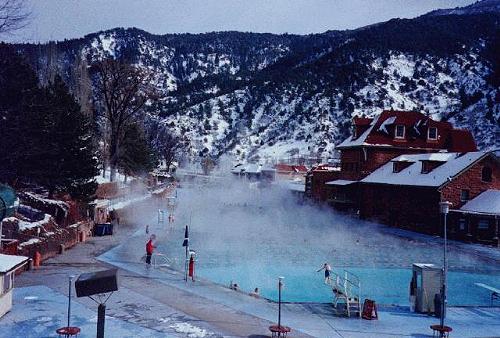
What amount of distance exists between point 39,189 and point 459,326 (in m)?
32.3

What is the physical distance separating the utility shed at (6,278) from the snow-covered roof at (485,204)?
3294 centimetres

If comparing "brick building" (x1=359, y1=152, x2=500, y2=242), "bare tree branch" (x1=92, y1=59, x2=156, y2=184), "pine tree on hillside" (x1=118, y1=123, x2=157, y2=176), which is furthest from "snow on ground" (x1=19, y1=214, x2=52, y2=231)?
"pine tree on hillside" (x1=118, y1=123, x2=157, y2=176)

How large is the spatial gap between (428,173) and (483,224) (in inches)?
278

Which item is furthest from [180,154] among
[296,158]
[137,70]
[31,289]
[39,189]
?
[31,289]

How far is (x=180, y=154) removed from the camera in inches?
6988

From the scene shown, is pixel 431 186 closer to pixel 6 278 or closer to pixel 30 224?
pixel 30 224

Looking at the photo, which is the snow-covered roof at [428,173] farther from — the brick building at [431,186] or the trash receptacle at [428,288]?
the trash receptacle at [428,288]

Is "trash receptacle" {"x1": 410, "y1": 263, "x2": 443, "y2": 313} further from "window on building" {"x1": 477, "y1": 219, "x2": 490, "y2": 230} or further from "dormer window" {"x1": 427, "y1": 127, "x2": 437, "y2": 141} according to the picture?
"dormer window" {"x1": 427, "y1": 127, "x2": 437, "y2": 141}

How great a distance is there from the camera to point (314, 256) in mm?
30750

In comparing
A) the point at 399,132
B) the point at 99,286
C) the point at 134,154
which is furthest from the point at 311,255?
the point at 134,154

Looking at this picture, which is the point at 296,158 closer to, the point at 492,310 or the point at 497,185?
the point at 497,185

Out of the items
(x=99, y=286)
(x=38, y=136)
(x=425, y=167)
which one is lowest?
(x=99, y=286)

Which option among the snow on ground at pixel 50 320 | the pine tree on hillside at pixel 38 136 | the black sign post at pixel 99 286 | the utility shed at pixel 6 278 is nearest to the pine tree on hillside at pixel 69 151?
the pine tree on hillside at pixel 38 136

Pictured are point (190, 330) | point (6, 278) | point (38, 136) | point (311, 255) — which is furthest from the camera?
point (311, 255)
